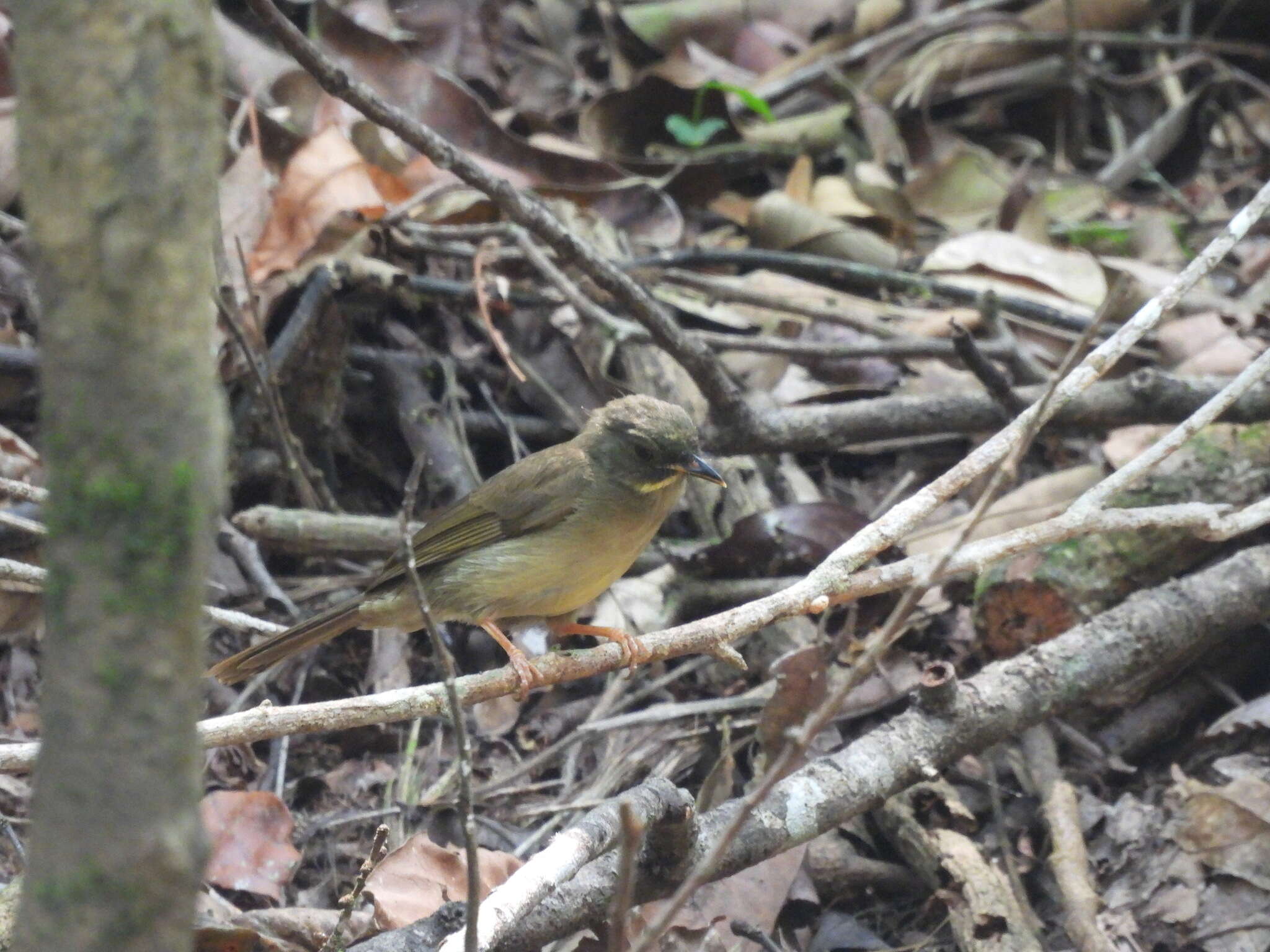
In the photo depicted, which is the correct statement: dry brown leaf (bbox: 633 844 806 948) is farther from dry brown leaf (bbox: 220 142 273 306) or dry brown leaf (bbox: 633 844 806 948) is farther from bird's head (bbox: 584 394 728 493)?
dry brown leaf (bbox: 220 142 273 306)

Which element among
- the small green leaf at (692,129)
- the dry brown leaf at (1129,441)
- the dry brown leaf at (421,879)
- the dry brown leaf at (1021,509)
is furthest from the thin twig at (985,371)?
the small green leaf at (692,129)

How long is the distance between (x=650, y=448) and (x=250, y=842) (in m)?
1.98

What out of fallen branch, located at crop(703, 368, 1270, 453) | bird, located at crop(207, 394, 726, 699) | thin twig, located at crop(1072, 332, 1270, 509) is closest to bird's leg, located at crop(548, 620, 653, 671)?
bird, located at crop(207, 394, 726, 699)

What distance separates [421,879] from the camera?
3.98m

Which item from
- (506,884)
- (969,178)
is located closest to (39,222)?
(506,884)

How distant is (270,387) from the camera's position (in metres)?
5.33

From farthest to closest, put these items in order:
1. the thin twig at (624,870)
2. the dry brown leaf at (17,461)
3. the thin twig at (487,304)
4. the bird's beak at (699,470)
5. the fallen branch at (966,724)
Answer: the thin twig at (487,304) < the dry brown leaf at (17,461) < the bird's beak at (699,470) < the fallen branch at (966,724) < the thin twig at (624,870)

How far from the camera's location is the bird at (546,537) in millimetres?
4645

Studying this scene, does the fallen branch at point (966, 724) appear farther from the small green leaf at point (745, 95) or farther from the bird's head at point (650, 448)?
the small green leaf at point (745, 95)

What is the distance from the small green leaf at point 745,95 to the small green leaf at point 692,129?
0.20m

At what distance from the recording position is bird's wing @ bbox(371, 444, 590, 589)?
493 centimetres

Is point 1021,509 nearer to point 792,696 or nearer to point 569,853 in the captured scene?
point 792,696

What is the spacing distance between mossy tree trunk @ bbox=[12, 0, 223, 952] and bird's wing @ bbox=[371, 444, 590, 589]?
11.5 ft

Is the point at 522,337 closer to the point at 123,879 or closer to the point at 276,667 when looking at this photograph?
the point at 276,667
